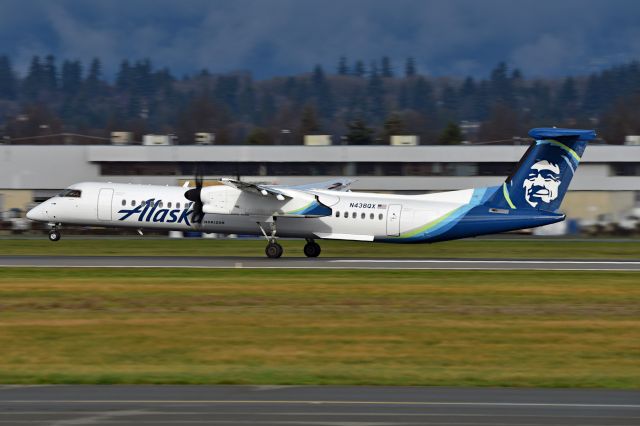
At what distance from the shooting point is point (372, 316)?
85.2 feet

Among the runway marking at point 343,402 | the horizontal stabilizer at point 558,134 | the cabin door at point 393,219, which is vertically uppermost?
the horizontal stabilizer at point 558,134

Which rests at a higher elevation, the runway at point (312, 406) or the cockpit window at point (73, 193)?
the cockpit window at point (73, 193)

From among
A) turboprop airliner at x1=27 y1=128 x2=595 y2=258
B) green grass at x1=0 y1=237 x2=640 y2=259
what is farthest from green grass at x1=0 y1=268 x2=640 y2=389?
green grass at x1=0 y1=237 x2=640 y2=259

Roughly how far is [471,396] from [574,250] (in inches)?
1450

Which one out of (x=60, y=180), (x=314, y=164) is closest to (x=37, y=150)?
(x=60, y=180)

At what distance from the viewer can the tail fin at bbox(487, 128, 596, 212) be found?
38.2 meters

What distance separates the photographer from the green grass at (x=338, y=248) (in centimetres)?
4638

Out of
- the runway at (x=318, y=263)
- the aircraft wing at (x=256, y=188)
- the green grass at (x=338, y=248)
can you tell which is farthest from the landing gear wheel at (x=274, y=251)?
the green grass at (x=338, y=248)

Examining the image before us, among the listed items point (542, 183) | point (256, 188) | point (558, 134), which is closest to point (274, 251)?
point (256, 188)

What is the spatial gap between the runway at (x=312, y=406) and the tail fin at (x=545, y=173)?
2231 centimetres

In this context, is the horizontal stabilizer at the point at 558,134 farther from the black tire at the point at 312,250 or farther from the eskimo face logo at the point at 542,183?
the black tire at the point at 312,250

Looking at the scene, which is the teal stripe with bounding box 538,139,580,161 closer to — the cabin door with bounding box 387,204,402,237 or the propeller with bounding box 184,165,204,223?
the cabin door with bounding box 387,204,402,237

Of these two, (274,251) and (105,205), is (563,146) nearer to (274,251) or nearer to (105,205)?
(274,251)

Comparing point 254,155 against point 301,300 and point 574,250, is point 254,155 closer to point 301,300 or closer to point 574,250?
point 574,250
